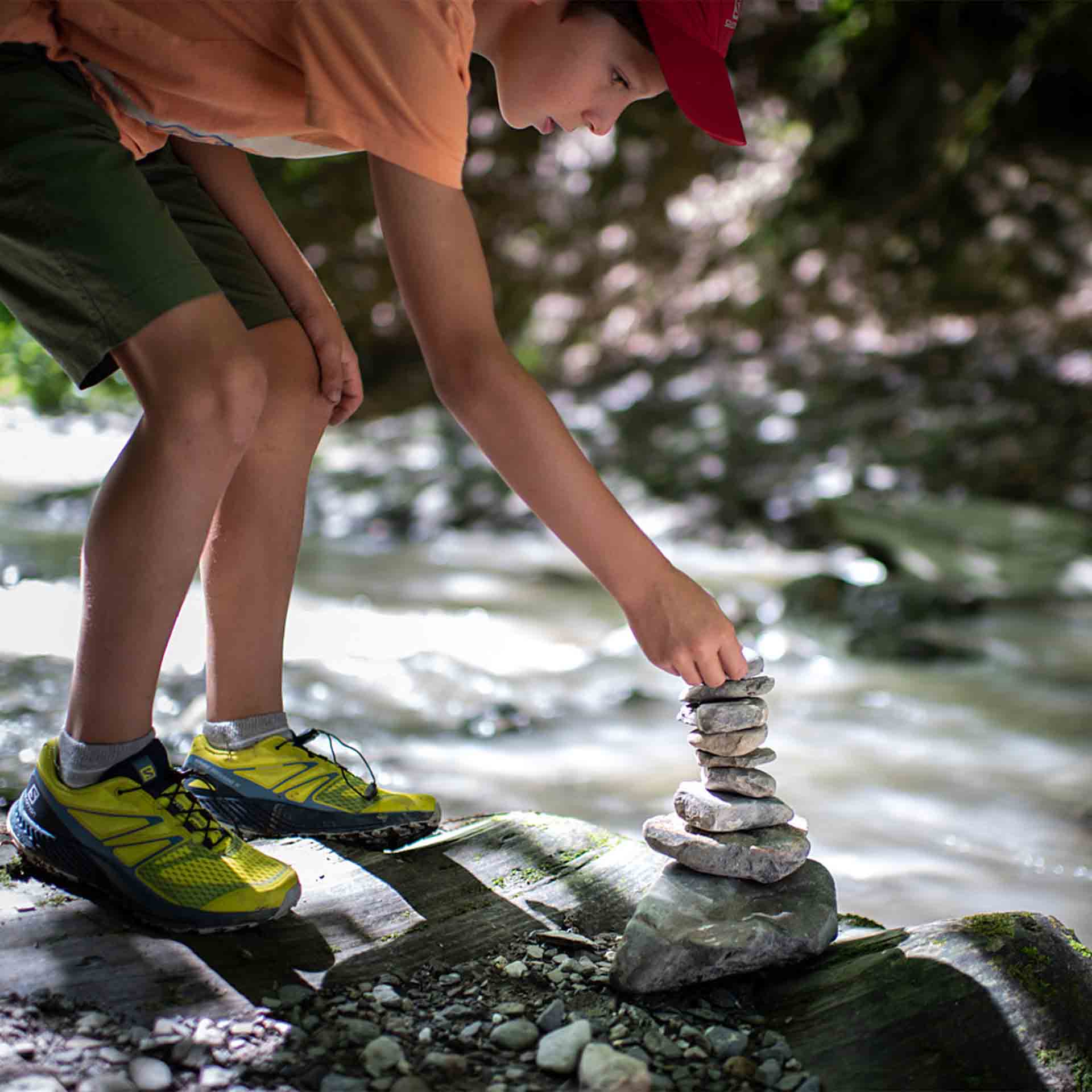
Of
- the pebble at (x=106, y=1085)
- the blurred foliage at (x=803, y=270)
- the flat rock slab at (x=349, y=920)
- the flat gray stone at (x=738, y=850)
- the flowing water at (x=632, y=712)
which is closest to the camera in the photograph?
the pebble at (x=106, y=1085)

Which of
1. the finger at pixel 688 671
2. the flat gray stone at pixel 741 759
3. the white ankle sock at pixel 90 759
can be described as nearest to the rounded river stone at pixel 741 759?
the flat gray stone at pixel 741 759

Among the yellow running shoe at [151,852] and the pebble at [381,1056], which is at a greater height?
the yellow running shoe at [151,852]

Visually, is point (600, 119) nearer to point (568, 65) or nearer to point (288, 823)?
point (568, 65)

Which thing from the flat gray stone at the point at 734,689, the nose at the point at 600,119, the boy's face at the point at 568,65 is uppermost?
the boy's face at the point at 568,65

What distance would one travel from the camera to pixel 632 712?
4.11 metres

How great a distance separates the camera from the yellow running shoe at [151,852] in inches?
68.5

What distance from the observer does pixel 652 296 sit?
9.88 m

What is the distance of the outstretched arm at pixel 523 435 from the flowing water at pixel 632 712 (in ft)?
3.75

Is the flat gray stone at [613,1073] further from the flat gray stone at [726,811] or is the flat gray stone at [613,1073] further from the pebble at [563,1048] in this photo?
the flat gray stone at [726,811]

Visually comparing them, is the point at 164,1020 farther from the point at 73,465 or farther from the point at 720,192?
the point at 720,192

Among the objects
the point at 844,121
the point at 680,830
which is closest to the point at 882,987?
the point at 680,830

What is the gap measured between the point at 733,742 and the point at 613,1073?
58cm

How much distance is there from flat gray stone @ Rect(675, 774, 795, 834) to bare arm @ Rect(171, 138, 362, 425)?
85cm

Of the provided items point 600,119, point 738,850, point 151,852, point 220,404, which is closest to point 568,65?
point 600,119
